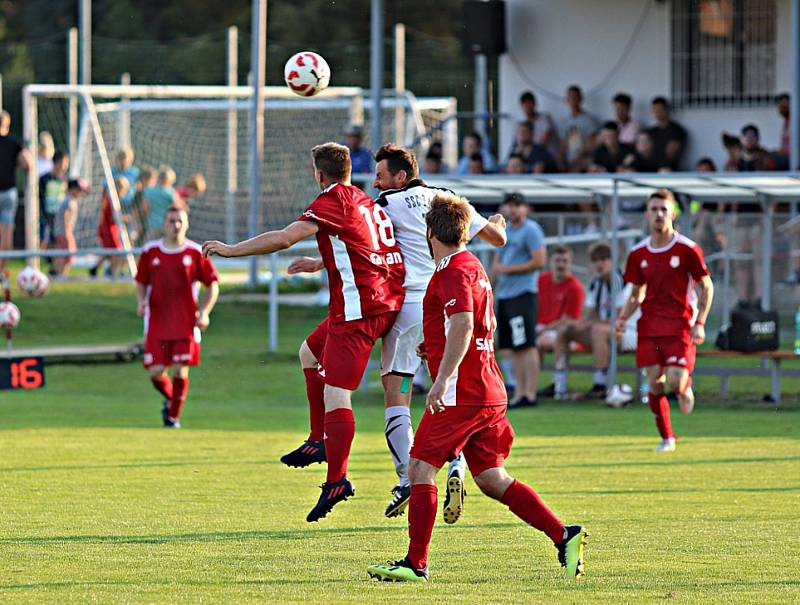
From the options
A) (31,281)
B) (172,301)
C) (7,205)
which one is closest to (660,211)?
(172,301)

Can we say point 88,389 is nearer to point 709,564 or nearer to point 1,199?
point 1,199

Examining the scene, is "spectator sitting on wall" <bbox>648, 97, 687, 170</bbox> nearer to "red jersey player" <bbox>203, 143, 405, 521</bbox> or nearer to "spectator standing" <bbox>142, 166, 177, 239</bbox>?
"spectator standing" <bbox>142, 166, 177, 239</bbox>

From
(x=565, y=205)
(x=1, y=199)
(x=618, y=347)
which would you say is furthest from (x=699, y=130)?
(x=1, y=199)

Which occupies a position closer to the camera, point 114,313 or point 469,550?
point 469,550

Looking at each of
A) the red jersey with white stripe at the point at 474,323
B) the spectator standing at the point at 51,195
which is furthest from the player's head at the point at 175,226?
the spectator standing at the point at 51,195

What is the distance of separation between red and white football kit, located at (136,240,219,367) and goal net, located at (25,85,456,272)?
15522 millimetres

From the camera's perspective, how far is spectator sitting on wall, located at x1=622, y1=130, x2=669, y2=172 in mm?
23234

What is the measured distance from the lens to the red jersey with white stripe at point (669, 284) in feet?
44.3

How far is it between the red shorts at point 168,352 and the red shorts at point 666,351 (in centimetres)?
417

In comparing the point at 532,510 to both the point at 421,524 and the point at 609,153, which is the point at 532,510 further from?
the point at 609,153

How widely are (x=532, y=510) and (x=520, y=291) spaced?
9465mm

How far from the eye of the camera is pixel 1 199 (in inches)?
976

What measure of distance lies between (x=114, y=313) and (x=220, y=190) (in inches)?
345

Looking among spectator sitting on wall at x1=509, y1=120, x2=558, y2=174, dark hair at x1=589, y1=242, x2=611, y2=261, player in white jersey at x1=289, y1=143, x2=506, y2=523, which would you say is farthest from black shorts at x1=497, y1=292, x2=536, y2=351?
player in white jersey at x1=289, y1=143, x2=506, y2=523
